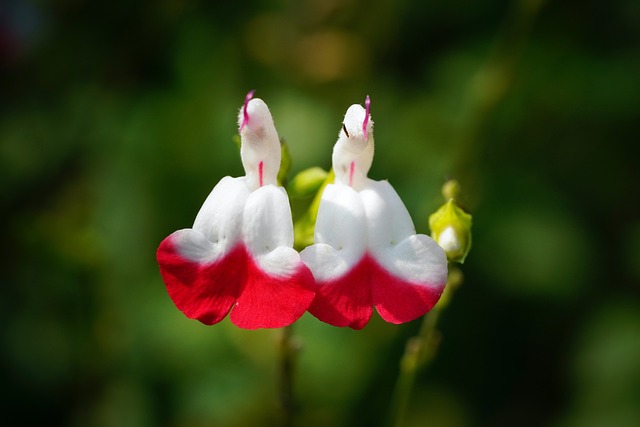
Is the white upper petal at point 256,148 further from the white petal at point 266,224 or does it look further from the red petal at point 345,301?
the red petal at point 345,301

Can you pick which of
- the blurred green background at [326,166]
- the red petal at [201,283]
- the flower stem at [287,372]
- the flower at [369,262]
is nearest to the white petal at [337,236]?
the flower at [369,262]

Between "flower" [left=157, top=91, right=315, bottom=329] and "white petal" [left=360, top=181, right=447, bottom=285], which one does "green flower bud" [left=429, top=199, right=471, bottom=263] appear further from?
"flower" [left=157, top=91, right=315, bottom=329]

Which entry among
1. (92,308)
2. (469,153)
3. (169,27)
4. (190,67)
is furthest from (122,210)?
(469,153)

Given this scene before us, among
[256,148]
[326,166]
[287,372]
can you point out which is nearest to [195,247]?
[256,148]

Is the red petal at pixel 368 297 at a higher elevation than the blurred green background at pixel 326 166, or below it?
below

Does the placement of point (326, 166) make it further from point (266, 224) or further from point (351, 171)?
point (266, 224)

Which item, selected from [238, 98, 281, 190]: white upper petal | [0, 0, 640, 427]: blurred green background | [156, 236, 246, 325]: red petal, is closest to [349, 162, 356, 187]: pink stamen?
[238, 98, 281, 190]: white upper petal
